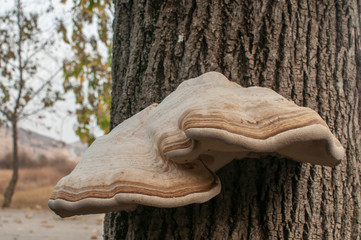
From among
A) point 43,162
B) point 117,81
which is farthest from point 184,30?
point 43,162

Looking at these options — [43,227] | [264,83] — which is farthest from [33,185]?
[264,83]

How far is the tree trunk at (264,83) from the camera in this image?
54.1 inches

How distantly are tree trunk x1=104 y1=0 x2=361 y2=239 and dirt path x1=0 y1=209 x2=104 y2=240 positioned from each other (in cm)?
647

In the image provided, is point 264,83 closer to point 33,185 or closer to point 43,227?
point 43,227

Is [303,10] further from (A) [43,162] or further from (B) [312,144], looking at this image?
(A) [43,162]

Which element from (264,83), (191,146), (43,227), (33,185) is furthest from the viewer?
(33,185)

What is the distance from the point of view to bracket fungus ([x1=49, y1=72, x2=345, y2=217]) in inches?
36.1

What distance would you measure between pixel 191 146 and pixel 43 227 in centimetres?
908

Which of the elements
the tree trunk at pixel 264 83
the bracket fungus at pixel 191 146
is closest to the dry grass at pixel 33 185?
the tree trunk at pixel 264 83

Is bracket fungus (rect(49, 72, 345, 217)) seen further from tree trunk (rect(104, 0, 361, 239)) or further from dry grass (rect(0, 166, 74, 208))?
dry grass (rect(0, 166, 74, 208))

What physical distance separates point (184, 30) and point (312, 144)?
2.73 feet

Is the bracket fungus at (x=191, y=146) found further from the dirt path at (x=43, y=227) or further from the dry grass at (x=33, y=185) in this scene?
the dry grass at (x=33, y=185)

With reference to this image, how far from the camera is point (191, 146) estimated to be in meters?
1.00

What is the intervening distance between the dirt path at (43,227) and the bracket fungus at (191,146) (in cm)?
670
